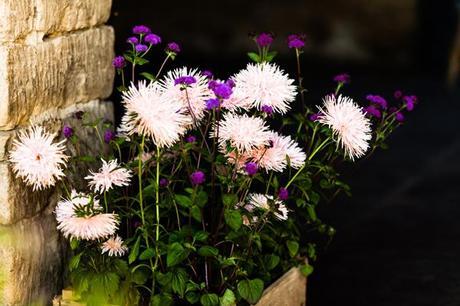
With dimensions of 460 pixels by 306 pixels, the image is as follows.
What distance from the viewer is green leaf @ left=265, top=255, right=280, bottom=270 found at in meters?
2.55

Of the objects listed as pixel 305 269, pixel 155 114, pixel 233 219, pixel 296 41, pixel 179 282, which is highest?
pixel 296 41

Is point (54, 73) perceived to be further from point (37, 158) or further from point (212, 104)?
point (212, 104)

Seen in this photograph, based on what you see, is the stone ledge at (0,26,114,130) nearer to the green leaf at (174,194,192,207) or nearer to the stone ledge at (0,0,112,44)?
the stone ledge at (0,0,112,44)

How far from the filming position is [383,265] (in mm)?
3559

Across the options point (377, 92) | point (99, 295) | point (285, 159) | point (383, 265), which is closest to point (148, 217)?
point (99, 295)

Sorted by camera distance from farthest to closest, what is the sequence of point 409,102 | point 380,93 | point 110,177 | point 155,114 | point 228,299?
point 380,93
point 409,102
point 228,299
point 110,177
point 155,114

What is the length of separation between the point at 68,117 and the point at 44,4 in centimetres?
34

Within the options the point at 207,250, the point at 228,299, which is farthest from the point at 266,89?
the point at 228,299

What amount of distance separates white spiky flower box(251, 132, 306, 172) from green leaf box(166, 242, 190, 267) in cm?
30

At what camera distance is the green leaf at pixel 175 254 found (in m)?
2.23

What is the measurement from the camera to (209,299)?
2305 millimetres

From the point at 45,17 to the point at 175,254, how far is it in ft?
2.34

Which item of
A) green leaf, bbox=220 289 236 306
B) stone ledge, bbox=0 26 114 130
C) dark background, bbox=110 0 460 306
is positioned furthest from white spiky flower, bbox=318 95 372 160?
dark background, bbox=110 0 460 306

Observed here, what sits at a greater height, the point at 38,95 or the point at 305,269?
the point at 38,95
